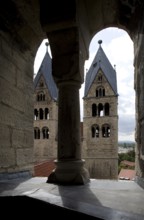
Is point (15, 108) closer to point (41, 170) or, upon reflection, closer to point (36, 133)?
point (41, 170)

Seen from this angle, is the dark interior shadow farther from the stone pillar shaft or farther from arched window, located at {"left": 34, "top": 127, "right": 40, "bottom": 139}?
arched window, located at {"left": 34, "top": 127, "right": 40, "bottom": 139}

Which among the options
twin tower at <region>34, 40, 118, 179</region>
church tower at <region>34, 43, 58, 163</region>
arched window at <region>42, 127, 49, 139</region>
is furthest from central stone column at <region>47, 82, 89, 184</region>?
arched window at <region>42, 127, 49, 139</region>

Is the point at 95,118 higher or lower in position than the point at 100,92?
lower

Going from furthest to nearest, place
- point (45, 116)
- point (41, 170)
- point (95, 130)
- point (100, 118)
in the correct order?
point (45, 116), point (95, 130), point (100, 118), point (41, 170)

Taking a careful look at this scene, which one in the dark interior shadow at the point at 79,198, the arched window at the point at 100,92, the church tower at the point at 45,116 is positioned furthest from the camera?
the church tower at the point at 45,116

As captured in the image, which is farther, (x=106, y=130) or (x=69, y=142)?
(x=106, y=130)

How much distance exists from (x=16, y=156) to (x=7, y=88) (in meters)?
0.72

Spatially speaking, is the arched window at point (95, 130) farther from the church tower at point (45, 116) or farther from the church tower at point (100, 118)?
the church tower at point (45, 116)

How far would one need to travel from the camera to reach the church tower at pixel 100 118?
28.7 metres

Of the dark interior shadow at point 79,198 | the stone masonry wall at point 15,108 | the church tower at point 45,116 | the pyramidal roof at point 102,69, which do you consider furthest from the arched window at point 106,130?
the dark interior shadow at point 79,198

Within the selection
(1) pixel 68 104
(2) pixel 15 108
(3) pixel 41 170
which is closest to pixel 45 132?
(3) pixel 41 170

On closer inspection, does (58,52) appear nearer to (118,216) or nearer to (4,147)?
(4,147)

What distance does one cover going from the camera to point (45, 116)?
32.6m

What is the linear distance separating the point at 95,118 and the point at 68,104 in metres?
27.4
